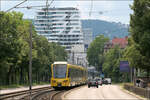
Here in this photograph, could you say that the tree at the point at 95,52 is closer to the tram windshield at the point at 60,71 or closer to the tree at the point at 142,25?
the tram windshield at the point at 60,71

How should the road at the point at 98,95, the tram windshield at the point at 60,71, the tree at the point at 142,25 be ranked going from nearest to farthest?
the road at the point at 98,95 → the tree at the point at 142,25 → the tram windshield at the point at 60,71

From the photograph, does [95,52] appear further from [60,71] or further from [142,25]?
[142,25]

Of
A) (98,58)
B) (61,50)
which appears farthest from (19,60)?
(98,58)

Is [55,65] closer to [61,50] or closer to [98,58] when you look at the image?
[61,50]

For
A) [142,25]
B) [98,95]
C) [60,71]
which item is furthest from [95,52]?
[98,95]

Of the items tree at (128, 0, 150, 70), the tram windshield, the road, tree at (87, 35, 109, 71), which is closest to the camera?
the road

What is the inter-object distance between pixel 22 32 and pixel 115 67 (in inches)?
1864

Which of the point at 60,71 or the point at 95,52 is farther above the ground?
the point at 95,52

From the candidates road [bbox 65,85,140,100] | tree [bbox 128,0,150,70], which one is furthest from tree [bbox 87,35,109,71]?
tree [bbox 128,0,150,70]

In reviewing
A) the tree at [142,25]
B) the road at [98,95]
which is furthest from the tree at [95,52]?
the tree at [142,25]

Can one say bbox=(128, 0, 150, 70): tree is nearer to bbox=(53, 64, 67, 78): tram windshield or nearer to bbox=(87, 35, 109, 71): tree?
bbox=(53, 64, 67, 78): tram windshield

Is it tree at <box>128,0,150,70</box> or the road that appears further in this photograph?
tree at <box>128,0,150,70</box>

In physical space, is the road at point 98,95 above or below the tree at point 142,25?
below

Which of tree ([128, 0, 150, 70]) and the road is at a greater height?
tree ([128, 0, 150, 70])
